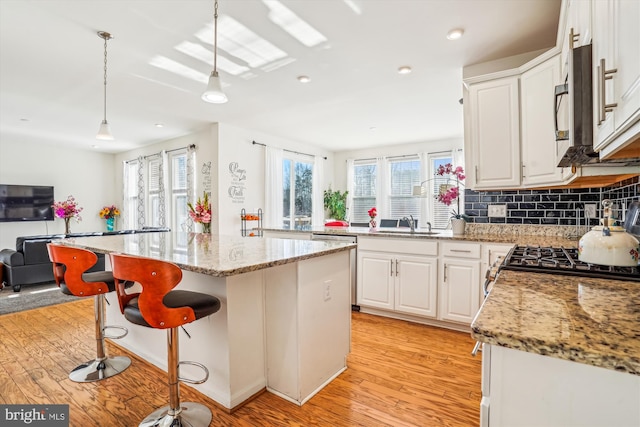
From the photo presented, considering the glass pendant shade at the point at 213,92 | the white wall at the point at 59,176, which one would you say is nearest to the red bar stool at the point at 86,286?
the glass pendant shade at the point at 213,92

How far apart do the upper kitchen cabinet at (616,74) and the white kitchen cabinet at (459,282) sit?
1988 millimetres

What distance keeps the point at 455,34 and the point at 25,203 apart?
775 centimetres

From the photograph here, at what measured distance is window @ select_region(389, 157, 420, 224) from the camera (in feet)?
21.6

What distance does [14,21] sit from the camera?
226 cm

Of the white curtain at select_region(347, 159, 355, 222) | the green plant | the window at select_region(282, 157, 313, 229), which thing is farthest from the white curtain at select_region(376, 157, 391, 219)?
the window at select_region(282, 157, 313, 229)

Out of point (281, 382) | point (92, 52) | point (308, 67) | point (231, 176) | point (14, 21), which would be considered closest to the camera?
point (281, 382)

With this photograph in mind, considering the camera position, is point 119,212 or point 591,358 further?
point 119,212

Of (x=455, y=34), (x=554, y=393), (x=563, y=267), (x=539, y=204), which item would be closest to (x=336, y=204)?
(x=539, y=204)

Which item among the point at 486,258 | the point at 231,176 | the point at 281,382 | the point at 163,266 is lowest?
the point at 281,382

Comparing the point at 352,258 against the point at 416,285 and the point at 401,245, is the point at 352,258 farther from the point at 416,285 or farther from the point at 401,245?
the point at 416,285

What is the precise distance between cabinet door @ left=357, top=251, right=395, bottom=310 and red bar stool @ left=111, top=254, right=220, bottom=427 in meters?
2.00

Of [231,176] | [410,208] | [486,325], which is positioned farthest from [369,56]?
[410,208]

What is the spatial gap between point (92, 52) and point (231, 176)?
2515 millimetres

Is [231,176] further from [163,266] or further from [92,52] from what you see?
[163,266]
